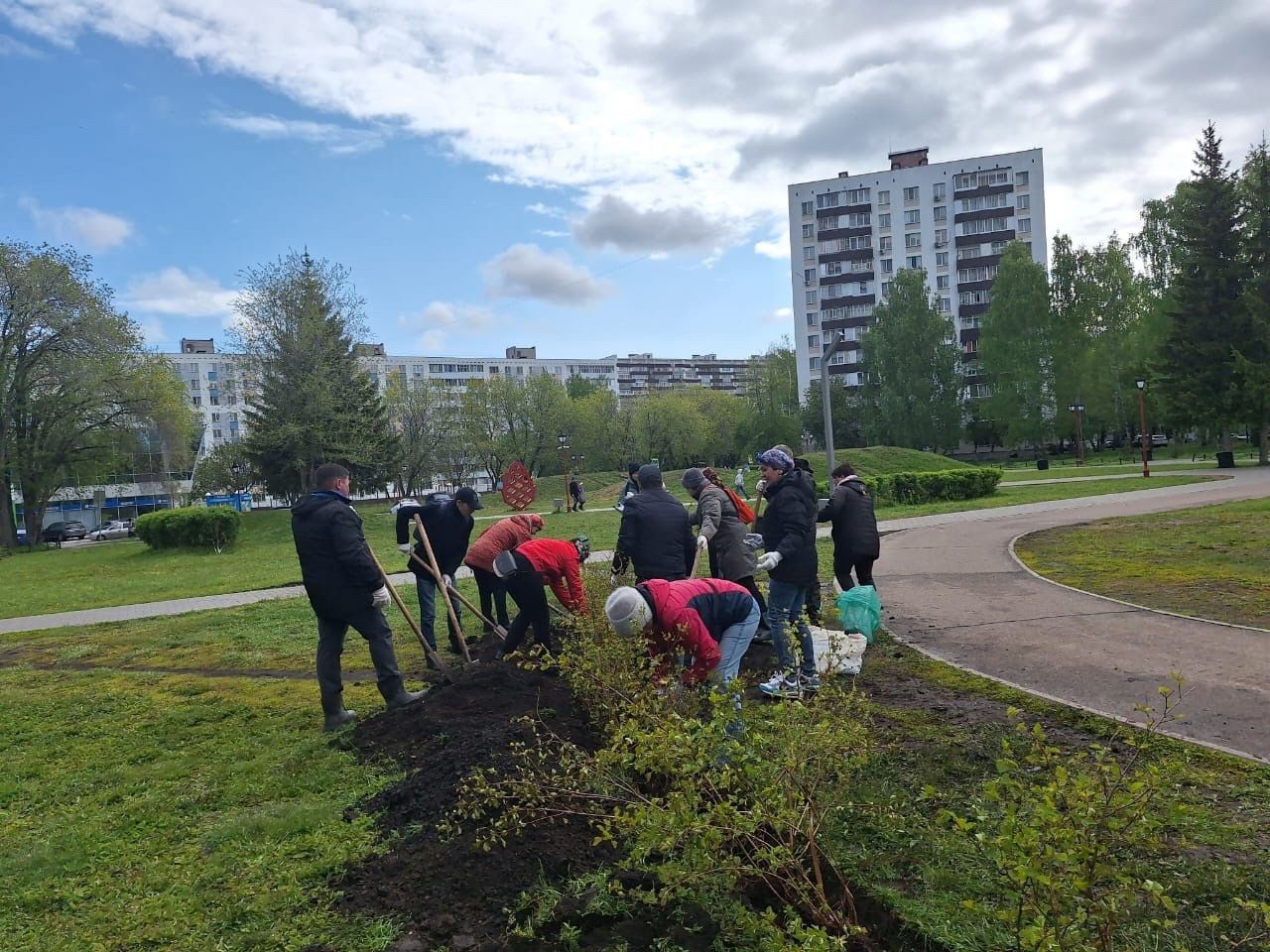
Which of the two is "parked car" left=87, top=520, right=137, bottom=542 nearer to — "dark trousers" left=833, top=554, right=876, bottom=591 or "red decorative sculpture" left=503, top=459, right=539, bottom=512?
"red decorative sculpture" left=503, top=459, right=539, bottom=512

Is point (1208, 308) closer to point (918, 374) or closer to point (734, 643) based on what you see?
point (918, 374)

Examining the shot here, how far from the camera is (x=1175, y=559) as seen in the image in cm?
1041

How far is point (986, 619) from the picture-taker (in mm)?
7898

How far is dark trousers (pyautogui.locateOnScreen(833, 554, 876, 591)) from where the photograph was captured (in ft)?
23.5

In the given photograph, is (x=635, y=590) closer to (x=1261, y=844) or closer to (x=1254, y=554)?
(x=1261, y=844)

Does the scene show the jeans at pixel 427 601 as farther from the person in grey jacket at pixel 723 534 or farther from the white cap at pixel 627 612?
the white cap at pixel 627 612

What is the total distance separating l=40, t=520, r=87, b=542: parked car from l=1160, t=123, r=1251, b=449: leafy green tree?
52356 mm

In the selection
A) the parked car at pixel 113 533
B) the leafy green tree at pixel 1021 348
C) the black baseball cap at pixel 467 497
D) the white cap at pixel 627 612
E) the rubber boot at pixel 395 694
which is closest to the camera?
the white cap at pixel 627 612

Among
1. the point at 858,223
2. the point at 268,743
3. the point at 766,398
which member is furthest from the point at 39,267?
the point at 858,223

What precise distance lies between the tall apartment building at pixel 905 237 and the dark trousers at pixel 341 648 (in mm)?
66733

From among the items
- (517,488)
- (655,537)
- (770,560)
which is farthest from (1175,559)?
(517,488)

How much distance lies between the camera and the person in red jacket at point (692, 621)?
3924 mm

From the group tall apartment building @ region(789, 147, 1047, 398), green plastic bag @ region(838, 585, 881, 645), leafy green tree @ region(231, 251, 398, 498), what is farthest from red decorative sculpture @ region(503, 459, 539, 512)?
tall apartment building @ region(789, 147, 1047, 398)

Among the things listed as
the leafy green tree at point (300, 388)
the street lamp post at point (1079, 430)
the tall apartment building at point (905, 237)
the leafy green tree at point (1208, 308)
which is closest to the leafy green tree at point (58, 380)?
the leafy green tree at point (300, 388)
